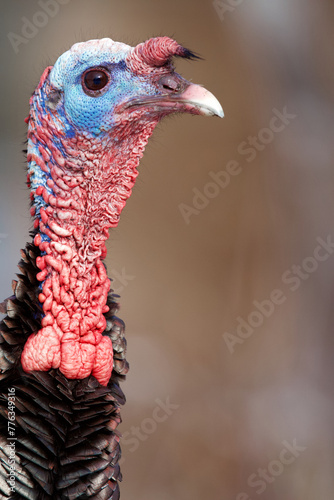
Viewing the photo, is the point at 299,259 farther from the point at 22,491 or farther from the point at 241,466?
the point at 22,491

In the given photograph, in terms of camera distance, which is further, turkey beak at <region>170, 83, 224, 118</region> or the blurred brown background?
the blurred brown background

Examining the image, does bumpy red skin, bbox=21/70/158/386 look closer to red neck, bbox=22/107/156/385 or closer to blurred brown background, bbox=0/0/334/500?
red neck, bbox=22/107/156/385

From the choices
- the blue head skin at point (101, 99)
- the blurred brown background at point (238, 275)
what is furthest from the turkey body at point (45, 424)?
the blurred brown background at point (238, 275)

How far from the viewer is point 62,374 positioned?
1.07m

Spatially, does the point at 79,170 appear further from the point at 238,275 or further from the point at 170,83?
the point at 238,275

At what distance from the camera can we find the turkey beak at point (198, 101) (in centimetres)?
105

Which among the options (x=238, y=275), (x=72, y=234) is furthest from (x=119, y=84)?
(x=238, y=275)

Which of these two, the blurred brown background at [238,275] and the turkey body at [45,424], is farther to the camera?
the blurred brown background at [238,275]

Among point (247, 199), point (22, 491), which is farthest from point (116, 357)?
point (247, 199)

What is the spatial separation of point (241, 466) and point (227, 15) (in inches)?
68.5

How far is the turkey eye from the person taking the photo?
1048mm

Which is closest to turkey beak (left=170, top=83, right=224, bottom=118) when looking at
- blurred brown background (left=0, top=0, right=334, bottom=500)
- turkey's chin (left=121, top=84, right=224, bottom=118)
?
turkey's chin (left=121, top=84, right=224, bottom=118)

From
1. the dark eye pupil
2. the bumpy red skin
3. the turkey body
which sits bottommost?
the turkey body

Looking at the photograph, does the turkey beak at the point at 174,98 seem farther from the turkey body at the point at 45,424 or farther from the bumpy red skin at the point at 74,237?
the turkey body at the point at 45,424
